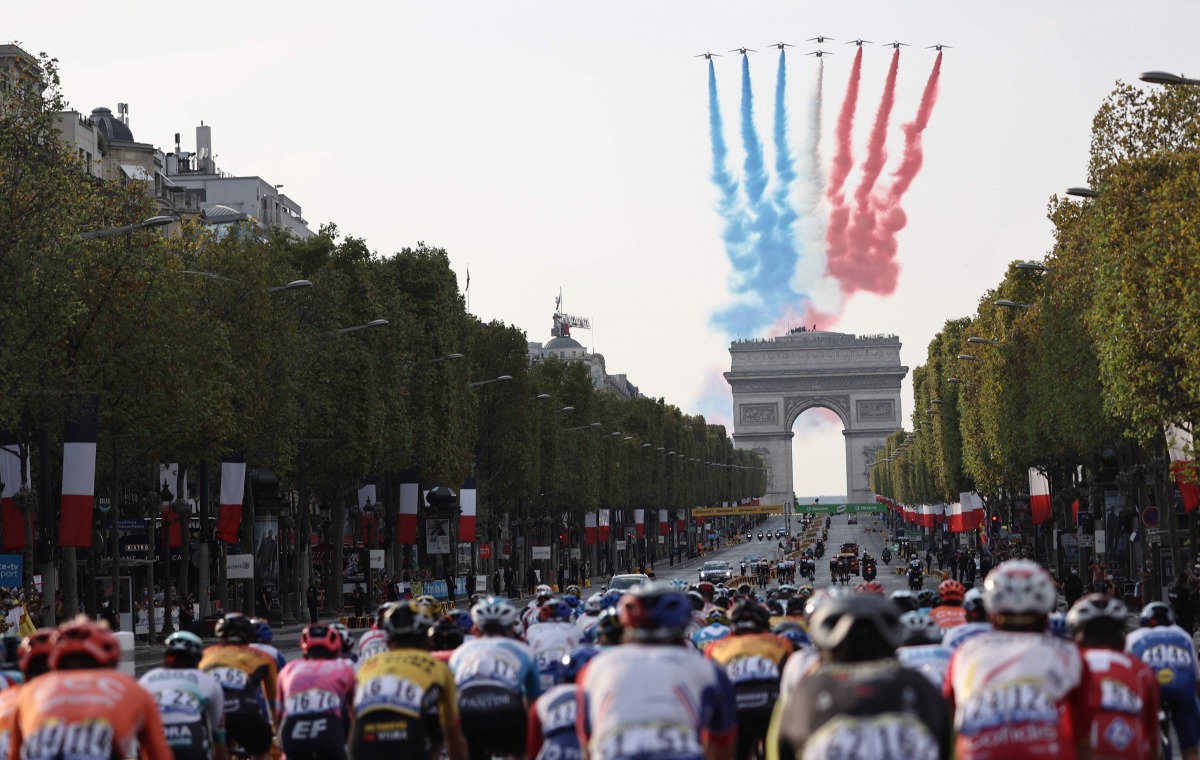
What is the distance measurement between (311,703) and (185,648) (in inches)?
38.7

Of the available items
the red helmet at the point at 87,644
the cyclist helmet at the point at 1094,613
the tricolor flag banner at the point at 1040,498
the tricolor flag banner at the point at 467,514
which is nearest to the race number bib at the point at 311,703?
the red helmet at the point at 87,644

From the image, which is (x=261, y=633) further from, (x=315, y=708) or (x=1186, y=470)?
(x=1186, y=470)

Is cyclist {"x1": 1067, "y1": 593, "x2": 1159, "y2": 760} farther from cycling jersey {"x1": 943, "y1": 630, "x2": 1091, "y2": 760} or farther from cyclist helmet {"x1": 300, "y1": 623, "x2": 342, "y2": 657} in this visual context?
cyclist helmet {"x1": 300, "y1": 623, "x2": 342, "y2": 657}

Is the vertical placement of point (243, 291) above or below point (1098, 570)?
above

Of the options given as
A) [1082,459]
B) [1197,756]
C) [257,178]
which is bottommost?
[1197,756]

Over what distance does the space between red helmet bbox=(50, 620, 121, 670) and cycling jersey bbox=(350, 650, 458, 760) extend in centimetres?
275

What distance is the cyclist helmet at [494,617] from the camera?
Result: 48.3ft

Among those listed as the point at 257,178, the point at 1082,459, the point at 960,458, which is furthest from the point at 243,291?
the point at 257,178

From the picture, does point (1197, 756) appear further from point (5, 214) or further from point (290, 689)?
point (5, 214)

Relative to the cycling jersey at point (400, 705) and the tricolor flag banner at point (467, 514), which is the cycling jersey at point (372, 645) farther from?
the tricolor flag banner at point (467, 514)

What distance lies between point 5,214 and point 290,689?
957 inches

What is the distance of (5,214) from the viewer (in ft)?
121

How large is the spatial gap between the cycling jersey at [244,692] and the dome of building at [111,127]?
265 ft

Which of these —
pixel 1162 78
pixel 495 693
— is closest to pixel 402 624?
pixel 495 693
